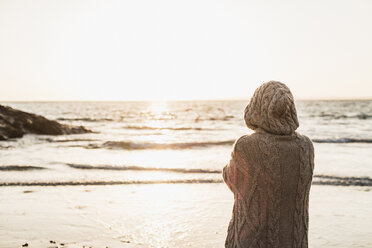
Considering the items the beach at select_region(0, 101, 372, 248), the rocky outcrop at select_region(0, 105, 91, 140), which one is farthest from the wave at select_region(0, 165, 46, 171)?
the rocky outcrop at select_region(0, 105, 91, 140)

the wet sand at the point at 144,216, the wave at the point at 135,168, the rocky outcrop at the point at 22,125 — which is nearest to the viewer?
the wet sand at the point at 144,216

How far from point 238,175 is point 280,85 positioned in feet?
Result: 2.50

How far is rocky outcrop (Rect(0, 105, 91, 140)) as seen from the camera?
62.8ft

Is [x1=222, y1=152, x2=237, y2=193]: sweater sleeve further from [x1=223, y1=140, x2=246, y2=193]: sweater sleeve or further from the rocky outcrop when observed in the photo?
the rocky outcrop

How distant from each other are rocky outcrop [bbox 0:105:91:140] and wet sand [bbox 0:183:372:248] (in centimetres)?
1195

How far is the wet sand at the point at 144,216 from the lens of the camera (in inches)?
208

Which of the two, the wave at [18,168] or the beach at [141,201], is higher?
the wave at [18,168]

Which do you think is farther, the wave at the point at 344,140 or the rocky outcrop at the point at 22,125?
the rocky outcrop at the point at 22,125

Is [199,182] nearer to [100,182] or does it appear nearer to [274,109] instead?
[100,182]

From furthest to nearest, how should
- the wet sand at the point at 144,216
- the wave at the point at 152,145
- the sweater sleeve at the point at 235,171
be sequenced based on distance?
the wave at the point at 152,145
the wet sand at the point at 144,216
the sweater sleeve at the point at 235,171

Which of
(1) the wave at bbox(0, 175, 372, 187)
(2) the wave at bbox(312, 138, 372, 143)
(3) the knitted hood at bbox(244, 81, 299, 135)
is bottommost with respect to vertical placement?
(1) the wave at bbox(0, 175, 372, 187)

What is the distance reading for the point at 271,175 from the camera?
2725 mm

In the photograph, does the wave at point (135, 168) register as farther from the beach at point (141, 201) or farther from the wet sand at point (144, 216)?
the wet sand at point (144, 216)

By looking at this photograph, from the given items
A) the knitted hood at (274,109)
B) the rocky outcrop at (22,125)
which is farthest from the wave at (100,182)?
the rocky outcrop at (22,125)
